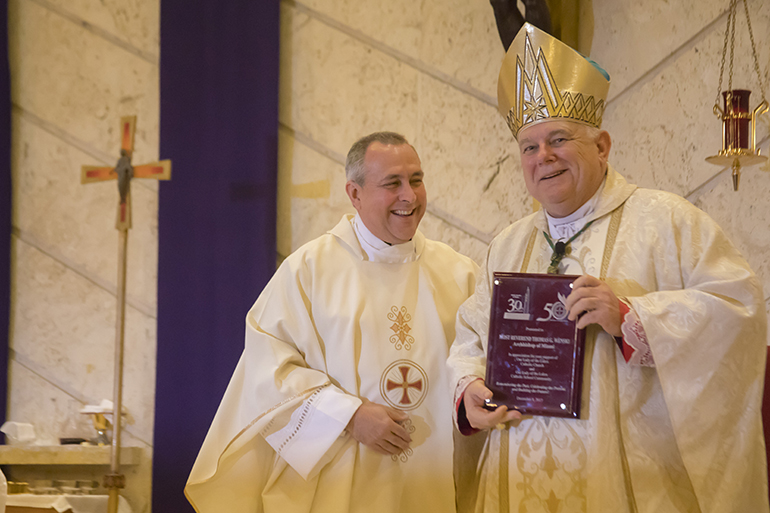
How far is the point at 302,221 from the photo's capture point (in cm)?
517

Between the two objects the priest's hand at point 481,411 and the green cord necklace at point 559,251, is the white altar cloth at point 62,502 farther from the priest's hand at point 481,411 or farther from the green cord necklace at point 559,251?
the green cord necklace at point 559,251

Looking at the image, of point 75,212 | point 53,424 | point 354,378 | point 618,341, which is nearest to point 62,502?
point 53,424

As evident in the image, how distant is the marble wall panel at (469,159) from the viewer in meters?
4.88

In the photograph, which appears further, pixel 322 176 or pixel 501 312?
pixel 322 176

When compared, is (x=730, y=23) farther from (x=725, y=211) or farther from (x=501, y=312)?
(x=501, y=312)

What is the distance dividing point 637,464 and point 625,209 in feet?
2.79

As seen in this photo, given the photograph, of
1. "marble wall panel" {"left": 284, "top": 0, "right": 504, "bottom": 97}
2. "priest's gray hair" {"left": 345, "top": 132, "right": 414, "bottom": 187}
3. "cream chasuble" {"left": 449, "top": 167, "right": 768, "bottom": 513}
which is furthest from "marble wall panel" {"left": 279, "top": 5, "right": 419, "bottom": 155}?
"cream chasuble" {"left": 449, "top": 167, "right": 768, "bottom": 513}

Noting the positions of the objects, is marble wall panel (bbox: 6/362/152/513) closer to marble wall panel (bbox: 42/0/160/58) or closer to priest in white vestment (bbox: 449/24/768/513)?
marble wall panel (bbox: 42/0/160/58)

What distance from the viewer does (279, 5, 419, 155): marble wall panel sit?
509 centimetres

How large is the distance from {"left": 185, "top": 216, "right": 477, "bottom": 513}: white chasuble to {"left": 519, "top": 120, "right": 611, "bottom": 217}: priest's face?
95 cm

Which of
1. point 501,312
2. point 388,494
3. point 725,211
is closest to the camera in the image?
point 501,312

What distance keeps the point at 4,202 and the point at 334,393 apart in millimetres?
3669

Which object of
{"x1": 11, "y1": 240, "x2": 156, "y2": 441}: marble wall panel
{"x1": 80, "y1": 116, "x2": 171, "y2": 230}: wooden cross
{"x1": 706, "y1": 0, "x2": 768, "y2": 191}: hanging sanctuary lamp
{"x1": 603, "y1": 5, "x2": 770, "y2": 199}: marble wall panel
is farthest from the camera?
{"x1": 11, "y1": 240, "x2": 156, "y2": 441}: marble wall panel

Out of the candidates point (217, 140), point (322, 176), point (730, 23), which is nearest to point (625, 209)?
point (730, 23)
